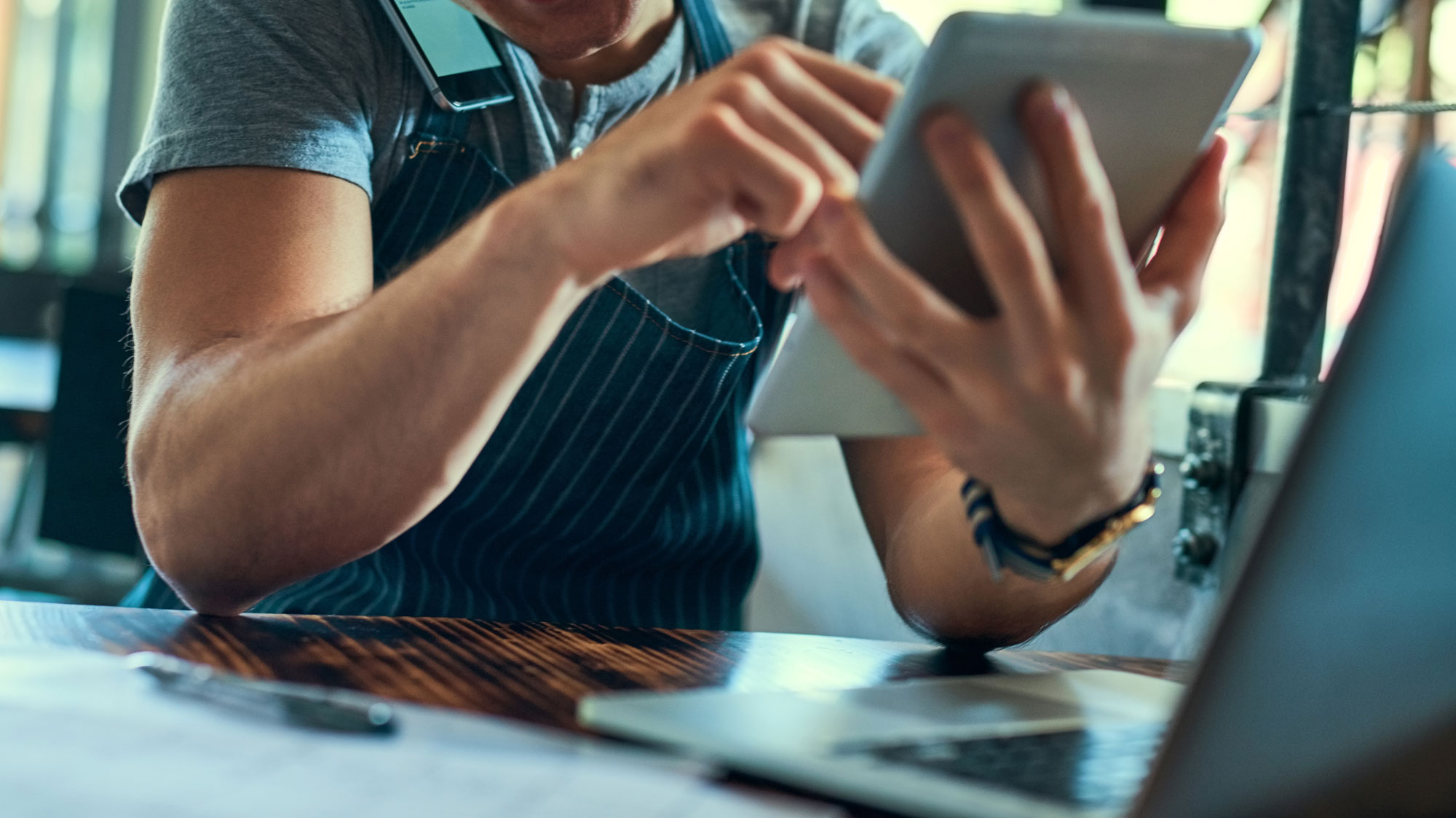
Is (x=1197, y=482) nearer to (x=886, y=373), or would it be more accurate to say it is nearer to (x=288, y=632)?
(x=886, y=373)

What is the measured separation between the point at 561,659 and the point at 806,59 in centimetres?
31

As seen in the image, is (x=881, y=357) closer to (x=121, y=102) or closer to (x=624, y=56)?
(x=624, y=56)

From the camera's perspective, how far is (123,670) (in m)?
0.51

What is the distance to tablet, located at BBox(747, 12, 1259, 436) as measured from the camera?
0.51 meters

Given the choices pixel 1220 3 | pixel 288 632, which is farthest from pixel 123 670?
pixel 1220 3

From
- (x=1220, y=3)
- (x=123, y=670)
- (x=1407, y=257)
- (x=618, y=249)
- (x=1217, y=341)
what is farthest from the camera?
(x=1217, y=341)

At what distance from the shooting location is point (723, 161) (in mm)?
556

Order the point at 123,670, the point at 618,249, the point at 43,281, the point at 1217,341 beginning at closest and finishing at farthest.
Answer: the point at 123,670 < the point at 618,249 < the point at 1217,341 < the point at 43,281

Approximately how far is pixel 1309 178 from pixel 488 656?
3.03 ft

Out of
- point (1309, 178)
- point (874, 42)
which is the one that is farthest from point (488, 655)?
point (1309, 178)

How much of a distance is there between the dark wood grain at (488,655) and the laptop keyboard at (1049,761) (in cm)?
14

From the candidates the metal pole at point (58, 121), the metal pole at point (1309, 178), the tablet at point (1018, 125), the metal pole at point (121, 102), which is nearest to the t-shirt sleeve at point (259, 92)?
the tablet at point (1018, 125)

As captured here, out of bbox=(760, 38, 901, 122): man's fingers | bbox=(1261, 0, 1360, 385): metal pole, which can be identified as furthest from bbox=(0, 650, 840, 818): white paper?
bbox=(1261, 0, 1360, 385): metal pole

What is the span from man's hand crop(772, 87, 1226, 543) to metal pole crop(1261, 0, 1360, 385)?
69 centimetres
